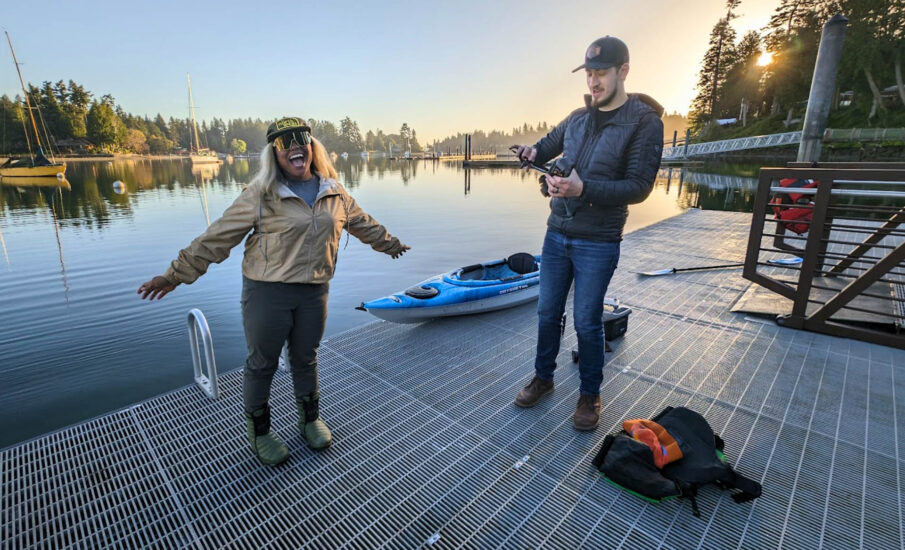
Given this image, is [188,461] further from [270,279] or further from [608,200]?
[608,200]

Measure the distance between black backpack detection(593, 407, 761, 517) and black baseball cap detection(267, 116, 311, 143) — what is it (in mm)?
3013

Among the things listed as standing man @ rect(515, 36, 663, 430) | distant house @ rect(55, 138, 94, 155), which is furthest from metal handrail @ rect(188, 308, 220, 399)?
distant house @ rect(55, 138, 94, 155)

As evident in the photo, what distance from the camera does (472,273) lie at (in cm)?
659

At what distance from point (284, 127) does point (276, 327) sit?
4.32ft

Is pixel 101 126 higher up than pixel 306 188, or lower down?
higher up

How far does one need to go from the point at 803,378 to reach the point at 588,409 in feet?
8.09

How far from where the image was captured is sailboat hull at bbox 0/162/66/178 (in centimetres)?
3856

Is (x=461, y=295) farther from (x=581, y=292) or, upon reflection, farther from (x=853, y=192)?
(x=853, y=192)

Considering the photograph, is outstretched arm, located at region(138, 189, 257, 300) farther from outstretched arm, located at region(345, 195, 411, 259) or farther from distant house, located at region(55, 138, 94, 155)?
distant house, located at region(55, 138, 94, 155)

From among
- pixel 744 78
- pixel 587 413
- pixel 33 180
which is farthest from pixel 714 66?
pixel 33 180

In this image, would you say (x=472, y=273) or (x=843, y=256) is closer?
(x=843, y=256)

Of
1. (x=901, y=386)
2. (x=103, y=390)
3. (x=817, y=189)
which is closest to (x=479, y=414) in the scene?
(x=901, y=386)

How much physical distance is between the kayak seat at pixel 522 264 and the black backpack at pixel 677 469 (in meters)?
3.95

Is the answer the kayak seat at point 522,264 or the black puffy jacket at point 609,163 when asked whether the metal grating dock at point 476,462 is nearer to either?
the black puffy jacket at point 609,163
